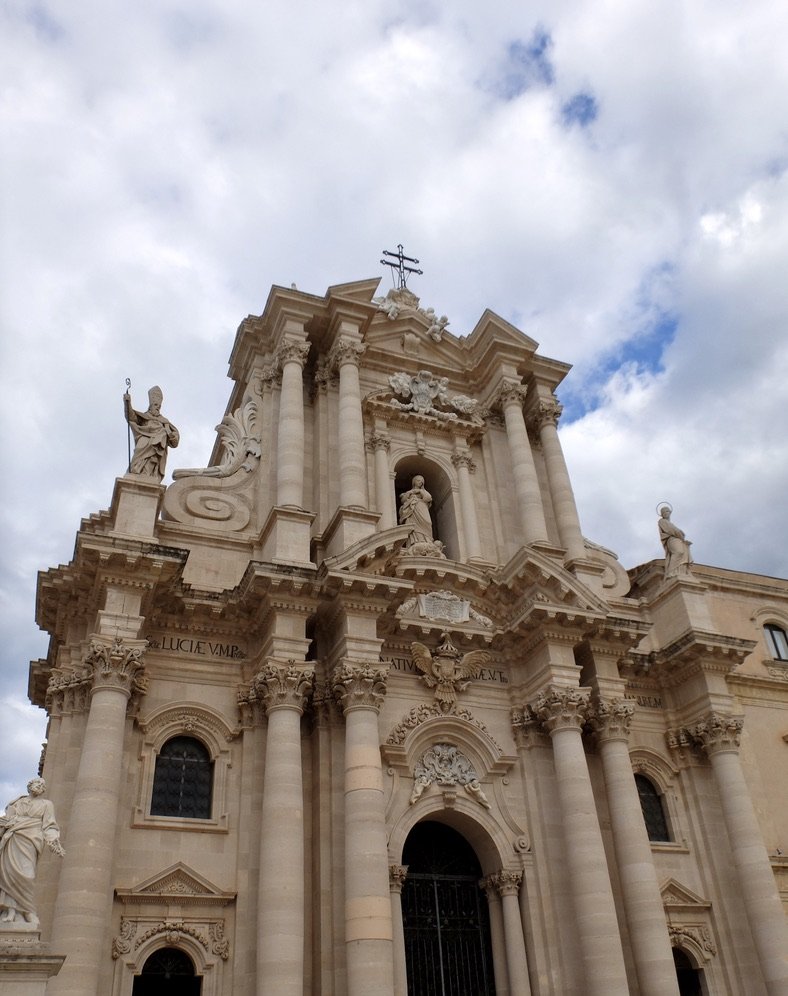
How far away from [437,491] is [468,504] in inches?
53.9

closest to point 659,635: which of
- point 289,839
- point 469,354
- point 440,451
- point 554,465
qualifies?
point 554,465

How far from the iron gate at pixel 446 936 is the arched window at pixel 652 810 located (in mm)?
4441

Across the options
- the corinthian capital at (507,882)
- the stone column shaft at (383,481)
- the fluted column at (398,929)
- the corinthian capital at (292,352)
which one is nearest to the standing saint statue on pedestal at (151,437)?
the corinthian capital at (292,352)

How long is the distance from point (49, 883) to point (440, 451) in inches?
529

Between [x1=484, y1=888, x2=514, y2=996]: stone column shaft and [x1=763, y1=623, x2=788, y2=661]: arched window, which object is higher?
[x1=763, y1=623, x2=788, y2=661]: arched window

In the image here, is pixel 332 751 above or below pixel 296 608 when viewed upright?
below

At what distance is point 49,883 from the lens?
1440 centimetres

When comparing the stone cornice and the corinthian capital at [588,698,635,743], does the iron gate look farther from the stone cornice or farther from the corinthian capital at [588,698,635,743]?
the stone cornice

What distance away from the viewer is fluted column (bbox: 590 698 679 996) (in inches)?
669

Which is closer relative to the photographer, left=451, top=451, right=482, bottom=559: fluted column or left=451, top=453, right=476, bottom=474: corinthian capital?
left=451, top=451, right=482, bottom=559: fluted column

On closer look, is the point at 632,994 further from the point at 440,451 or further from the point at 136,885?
the point at 440,451

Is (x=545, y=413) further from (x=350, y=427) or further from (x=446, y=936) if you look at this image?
(x=446, y=936)

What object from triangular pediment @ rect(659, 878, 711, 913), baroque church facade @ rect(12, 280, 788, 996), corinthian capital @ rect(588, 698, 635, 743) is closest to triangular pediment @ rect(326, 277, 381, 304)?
baroque church facade @ rect(12, 280, 788, 996)

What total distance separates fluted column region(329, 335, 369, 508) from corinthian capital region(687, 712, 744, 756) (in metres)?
9.05
